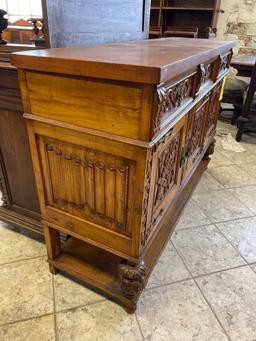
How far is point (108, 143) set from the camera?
31.8 inches

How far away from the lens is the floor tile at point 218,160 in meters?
2.42

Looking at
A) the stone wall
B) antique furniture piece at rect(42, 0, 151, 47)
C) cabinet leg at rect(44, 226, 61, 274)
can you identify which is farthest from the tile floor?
the stone wall

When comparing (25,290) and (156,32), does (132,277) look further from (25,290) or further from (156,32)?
(156,32)

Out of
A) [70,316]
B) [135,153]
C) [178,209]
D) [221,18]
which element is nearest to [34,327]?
[70,316]

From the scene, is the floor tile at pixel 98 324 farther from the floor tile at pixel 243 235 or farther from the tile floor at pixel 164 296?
the floor tile at pixel 243 235

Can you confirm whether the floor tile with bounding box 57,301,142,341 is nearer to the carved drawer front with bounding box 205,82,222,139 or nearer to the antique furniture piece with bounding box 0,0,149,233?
the antique furniture piece with bounding box 0,0,149,233

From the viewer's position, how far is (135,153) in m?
0.78

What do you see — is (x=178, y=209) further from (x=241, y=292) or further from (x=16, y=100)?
(x=16, y=100)

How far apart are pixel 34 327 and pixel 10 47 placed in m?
1.11

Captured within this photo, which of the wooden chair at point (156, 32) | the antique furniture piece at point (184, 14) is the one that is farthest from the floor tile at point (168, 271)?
the wooden chair at point (156, 32)

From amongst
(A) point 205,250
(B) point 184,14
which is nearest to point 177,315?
(A) point 205,250

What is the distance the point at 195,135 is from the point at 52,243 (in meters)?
0.93

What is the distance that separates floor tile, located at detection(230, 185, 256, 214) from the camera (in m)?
1.87

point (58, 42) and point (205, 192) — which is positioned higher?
point (58, 42)
